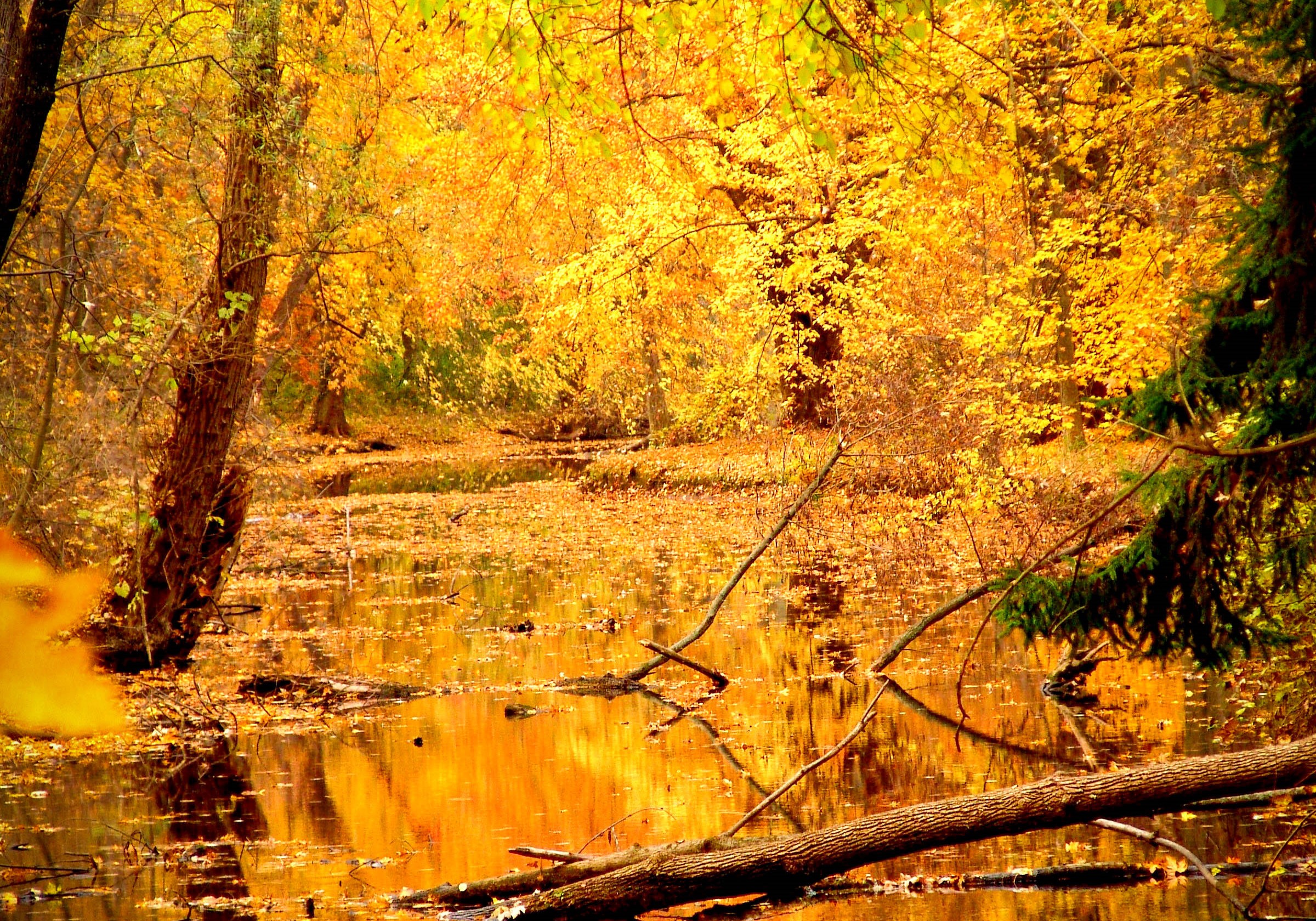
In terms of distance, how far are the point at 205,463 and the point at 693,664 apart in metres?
4.55

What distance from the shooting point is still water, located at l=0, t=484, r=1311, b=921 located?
623 centimetres

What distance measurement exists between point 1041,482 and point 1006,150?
442cm

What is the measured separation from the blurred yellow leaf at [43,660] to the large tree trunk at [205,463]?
28.8 ft

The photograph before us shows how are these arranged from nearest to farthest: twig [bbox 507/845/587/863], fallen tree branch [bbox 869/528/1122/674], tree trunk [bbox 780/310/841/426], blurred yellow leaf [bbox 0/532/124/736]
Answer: blurred yellow leaf [bbox 0/532/124/736]
twig [bbox 507/845/587/863]
fallen tree branch [bbox 869/528/1122/674]
tree trunk [bbox 780/310/841/426]

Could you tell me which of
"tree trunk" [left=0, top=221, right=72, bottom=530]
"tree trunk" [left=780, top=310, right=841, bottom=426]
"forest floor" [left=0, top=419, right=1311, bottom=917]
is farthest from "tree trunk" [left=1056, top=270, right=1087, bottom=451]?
"tree trunk" [left=0, top=221, right=72, bottom=530]

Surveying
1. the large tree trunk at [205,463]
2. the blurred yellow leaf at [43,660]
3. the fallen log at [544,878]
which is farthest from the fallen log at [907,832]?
the large tree trunk at [205,463]

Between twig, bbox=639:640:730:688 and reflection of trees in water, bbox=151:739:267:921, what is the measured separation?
3.27 metres

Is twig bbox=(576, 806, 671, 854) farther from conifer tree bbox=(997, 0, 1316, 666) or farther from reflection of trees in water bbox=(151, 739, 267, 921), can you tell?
conifer tree bbox=(997, 0, 1316, 666)

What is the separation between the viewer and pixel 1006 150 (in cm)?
1494

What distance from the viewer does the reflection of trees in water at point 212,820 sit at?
6289 millimetres

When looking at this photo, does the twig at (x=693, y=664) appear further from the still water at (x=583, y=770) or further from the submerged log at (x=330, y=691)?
the submerged log at (x=330, y=691)

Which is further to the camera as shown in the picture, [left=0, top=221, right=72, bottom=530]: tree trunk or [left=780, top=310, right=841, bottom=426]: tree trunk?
[left=780, top=310, right=841, bottom=426]: tree trunk

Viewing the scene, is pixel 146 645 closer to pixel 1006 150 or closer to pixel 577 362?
pixel 1006 150

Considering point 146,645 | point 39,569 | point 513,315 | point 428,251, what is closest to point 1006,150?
point 146,645
